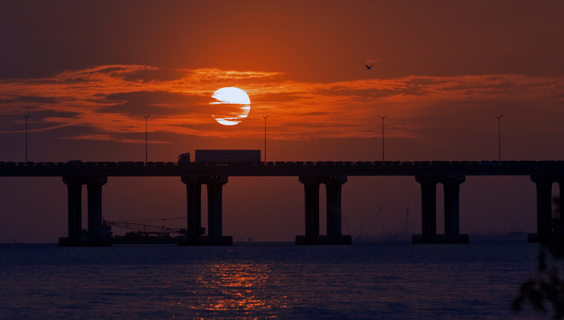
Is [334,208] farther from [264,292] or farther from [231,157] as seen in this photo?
[264,292]

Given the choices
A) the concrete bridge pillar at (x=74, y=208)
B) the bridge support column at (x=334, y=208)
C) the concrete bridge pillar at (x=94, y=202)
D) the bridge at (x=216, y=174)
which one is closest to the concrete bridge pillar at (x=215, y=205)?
the bridge at (x=216, y=174)

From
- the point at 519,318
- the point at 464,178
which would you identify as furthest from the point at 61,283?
the point at 464,178

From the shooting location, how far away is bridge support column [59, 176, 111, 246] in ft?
626

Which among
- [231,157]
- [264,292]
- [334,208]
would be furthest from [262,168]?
[264,292]

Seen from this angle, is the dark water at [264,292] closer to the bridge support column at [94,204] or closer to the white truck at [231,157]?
the bridge support column at [94,204]

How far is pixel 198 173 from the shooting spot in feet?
631

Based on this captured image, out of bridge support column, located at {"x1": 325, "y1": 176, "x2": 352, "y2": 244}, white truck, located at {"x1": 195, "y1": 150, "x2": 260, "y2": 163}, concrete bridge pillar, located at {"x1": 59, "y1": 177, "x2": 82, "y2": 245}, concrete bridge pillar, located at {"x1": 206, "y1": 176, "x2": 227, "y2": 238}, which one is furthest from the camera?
white truck, located at {"x1": 195, "y1": 150, "x2": 260, "y2": 163}

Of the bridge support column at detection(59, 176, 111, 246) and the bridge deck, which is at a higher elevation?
the bridge deck

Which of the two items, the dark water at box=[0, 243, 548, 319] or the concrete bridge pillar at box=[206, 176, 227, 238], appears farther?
the concrete bridge pillar at box=[206, 176, 227, 238]

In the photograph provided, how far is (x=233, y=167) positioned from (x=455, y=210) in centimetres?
5205

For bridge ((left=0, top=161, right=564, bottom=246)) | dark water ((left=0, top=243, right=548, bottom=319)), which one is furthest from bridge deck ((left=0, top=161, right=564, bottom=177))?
dark water ((left=0, top=243, right=548, bottom=319))

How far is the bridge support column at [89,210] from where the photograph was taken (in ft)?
626

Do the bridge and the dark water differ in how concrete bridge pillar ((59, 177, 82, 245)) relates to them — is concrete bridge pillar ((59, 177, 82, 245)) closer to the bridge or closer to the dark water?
the bridge

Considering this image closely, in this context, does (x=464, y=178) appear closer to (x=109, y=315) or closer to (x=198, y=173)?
(x=198, y=173)
